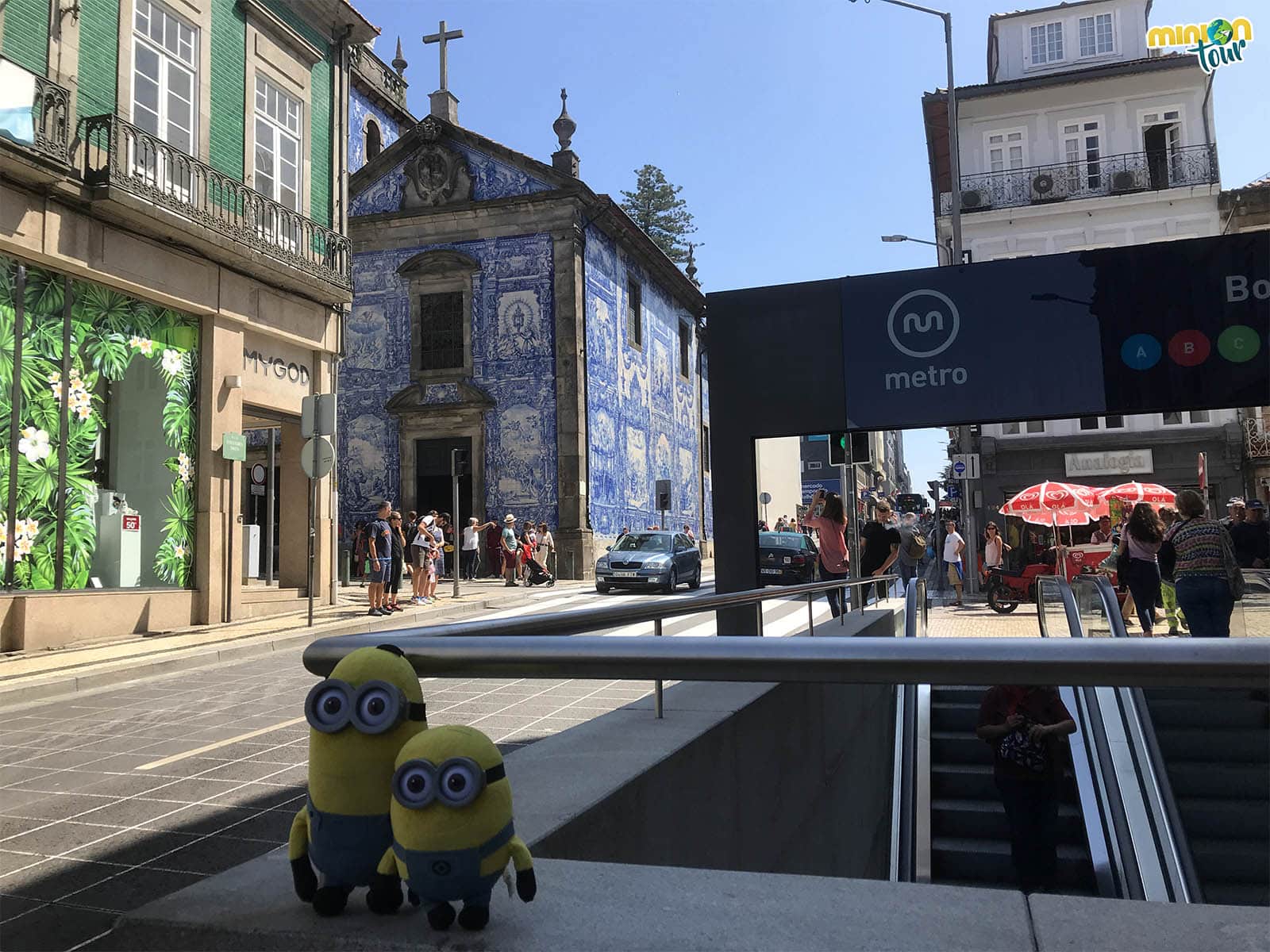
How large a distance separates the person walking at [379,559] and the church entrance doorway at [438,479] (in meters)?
13.3

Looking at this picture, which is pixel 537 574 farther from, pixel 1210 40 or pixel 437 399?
pixel 1210 40

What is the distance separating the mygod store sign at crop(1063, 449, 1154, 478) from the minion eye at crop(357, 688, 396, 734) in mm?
33076

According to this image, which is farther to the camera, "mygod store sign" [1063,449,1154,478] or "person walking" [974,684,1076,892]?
"mygod store sign" [1063,449,1154,478]

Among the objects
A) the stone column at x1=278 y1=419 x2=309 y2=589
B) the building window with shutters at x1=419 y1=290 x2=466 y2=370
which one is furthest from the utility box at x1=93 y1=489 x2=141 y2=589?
the building window with shutters at x1=419 y1=290 x2=466 y2=370

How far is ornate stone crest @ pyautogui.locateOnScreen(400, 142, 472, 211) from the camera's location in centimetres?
3003

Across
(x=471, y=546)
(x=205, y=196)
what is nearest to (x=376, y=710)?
(x=205, y=196)

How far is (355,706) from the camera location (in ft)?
6.42

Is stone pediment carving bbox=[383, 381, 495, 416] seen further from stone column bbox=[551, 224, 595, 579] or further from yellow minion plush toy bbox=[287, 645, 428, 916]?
yellow minion plush toy bbox=[287, 645, 428, 916]

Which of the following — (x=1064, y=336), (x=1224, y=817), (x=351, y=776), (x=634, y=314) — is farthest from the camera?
(x=634, y=314)

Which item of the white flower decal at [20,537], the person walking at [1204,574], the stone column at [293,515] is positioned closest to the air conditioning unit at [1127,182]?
the stone column at [293,515]

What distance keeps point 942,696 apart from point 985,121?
102ft

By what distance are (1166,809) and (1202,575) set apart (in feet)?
10.0

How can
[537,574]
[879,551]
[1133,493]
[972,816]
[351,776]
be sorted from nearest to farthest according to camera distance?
1. [351,776]
2. [972,816]
3. [879,551]
4. [1133,493]
5. [537,574]

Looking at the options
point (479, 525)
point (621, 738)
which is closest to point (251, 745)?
point (621, 738)
